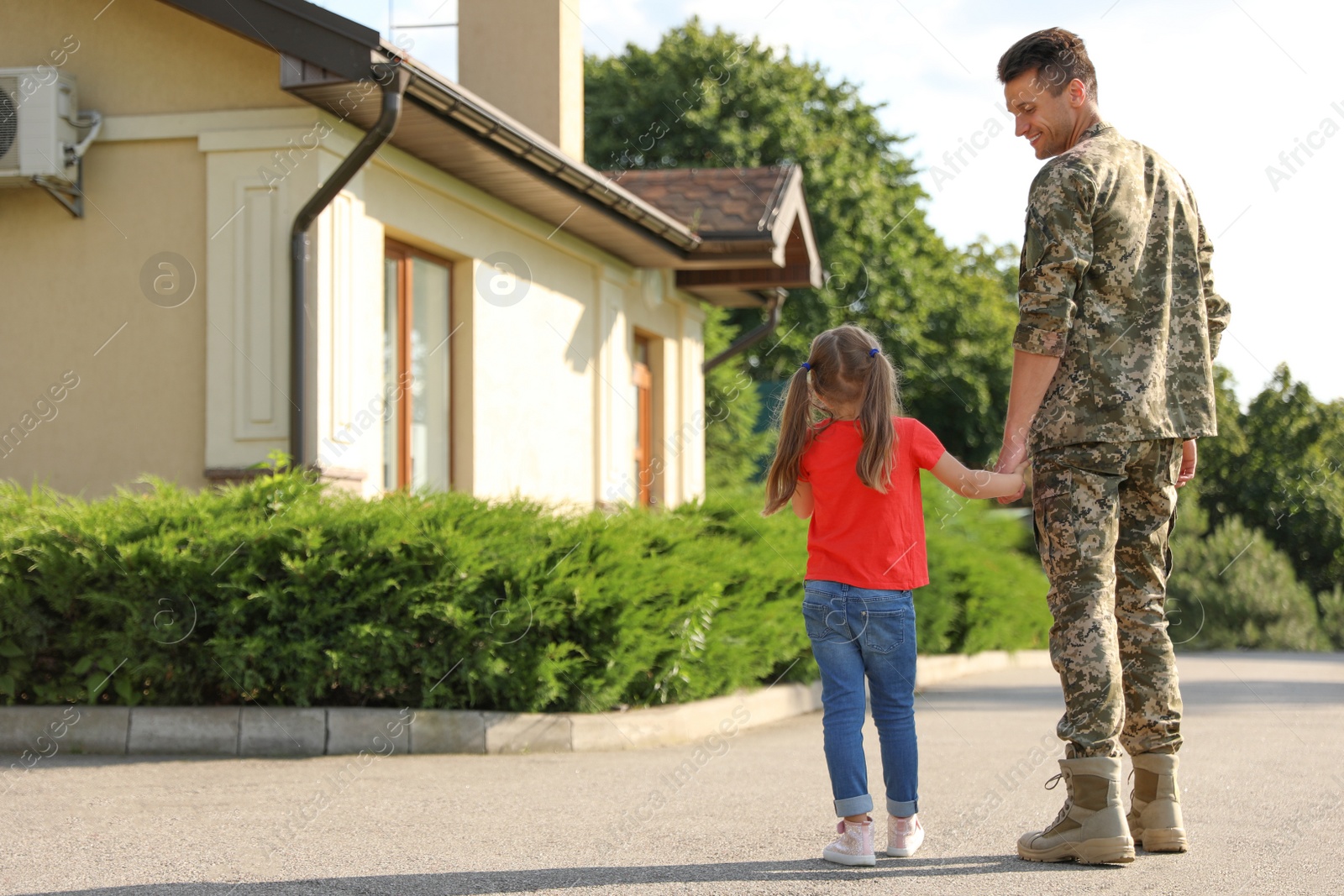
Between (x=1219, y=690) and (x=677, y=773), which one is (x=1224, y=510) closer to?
(x=1219, y=690)

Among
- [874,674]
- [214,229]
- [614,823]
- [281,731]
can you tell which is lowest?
[614,823]

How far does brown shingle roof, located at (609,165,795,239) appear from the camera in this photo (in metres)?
13.1

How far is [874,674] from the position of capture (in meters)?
4.07

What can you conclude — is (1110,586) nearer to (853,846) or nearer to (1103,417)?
(1103,417)

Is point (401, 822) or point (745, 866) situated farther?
point (401, 822)

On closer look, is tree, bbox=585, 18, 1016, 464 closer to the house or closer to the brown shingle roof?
the brown shingle roof

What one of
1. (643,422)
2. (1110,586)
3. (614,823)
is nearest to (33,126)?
(614,823)

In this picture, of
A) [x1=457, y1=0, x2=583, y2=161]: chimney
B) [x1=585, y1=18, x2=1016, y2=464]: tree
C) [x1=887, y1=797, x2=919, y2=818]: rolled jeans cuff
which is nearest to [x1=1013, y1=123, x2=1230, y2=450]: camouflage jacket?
[x1=887, y1=797, x2=919, y2=818]: rolled jeans cuff

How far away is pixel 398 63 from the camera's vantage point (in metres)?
7.50

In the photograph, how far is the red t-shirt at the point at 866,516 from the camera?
407cm

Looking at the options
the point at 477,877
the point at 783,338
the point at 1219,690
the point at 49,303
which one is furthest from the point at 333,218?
the point at 783,338

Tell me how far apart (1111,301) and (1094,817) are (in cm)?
147

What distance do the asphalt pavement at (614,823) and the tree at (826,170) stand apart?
72.5 ft

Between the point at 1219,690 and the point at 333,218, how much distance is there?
7.86m
